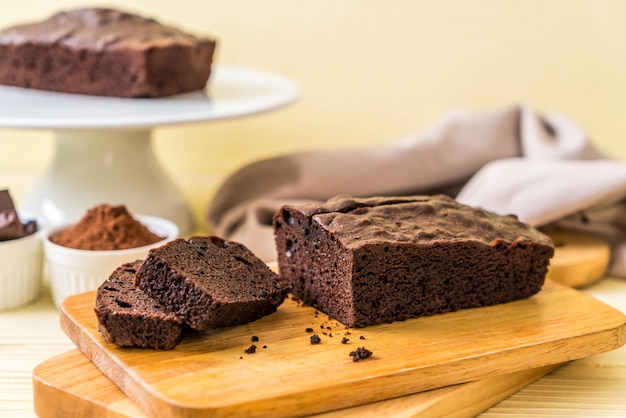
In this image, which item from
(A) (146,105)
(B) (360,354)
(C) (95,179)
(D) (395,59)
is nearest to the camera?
(B) (360,354)

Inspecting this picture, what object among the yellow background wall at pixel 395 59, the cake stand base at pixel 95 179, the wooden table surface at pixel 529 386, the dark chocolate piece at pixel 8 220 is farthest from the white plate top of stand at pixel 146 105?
the wooden table surface at pixel 529 386

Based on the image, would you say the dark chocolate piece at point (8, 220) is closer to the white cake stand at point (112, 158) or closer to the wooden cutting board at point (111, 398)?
the white cake stand at point (112, 158)

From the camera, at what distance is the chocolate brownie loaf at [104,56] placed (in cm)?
352

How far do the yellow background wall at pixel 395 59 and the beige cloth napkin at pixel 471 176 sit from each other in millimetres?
614

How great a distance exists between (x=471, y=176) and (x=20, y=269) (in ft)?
5.86

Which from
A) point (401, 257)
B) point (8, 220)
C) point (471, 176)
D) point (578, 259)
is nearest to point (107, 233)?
point (8, 220)

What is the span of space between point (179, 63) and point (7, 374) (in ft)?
5.03

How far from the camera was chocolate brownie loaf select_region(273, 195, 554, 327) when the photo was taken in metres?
2.35

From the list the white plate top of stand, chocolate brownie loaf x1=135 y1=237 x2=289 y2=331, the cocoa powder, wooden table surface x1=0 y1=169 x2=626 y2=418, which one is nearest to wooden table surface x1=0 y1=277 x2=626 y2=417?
wooden table surface x1=0 y1=169 x2=626 y2=418

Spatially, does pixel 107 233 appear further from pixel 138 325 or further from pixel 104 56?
pixel 104 56

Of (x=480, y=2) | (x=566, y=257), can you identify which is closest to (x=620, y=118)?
(x=480, y=2)

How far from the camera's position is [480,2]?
4.39 metres

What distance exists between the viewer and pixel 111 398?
204 centimetres

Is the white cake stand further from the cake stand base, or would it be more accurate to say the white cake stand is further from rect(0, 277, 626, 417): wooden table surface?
rect(0, 277, 626, 417): wooden table surface
